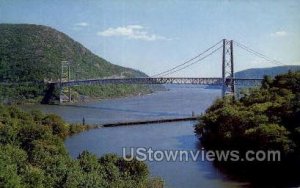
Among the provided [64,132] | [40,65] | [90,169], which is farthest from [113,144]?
[40,65]

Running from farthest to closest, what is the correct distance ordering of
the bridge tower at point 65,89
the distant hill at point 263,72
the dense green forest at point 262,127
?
the bridge tower at point 65,89 < the distant hill at point 263,72 < the dense green forest at point 262,127

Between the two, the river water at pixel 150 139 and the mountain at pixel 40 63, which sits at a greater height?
the mountain at pixel 40 63

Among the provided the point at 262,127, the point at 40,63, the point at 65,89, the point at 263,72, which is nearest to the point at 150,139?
the point at 262,127

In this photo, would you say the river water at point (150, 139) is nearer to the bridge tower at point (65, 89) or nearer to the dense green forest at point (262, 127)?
the dense green forest at point (262, 127)

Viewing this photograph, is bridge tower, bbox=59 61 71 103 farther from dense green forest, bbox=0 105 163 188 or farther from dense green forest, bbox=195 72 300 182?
dense green forest, bbox=0 105 163 188

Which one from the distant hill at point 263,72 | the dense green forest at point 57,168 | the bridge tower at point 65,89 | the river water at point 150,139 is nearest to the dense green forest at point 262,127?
the river water at point 150,139

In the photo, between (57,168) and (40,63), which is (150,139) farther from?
(40,63)

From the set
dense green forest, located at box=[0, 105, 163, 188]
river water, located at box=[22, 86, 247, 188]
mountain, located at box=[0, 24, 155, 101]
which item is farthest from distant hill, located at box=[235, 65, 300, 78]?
dense green forest, located at box=[0, 105, 163, 188]
